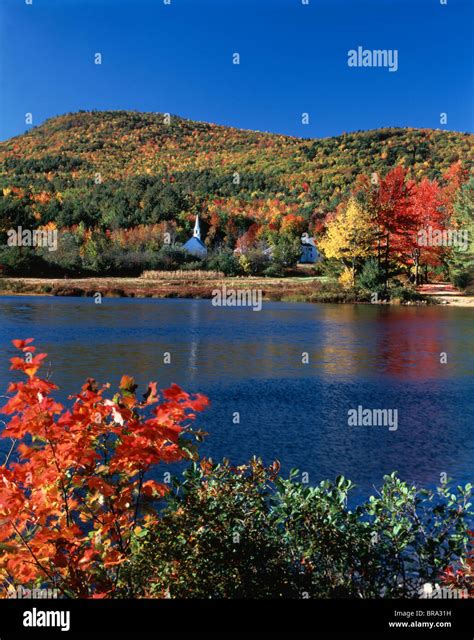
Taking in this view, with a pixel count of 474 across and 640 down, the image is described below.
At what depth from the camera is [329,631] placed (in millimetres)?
2346

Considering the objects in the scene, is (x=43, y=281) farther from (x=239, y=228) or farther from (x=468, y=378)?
(x=468, y=378)

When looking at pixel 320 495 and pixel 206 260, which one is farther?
pixel 206 260

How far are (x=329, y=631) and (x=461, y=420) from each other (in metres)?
8.80

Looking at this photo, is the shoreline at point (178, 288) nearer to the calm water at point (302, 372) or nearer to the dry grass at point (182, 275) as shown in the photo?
the dry grass at point (182, 275)

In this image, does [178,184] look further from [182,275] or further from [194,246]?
[182,275]

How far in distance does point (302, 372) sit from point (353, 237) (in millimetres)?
24777

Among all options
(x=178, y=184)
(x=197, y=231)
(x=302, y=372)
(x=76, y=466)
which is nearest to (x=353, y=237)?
(x=302, y=372)

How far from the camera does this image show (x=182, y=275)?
171 ft

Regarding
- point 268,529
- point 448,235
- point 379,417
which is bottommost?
point 379,417

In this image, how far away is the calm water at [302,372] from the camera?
8.41 m

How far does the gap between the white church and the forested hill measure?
560 centimetres

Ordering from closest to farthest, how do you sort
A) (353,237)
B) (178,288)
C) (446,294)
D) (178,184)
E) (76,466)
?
(76,466)
(446,294)
(353,237)
(178,288)
(178,184)

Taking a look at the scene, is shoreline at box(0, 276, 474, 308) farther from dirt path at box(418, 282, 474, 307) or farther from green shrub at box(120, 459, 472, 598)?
green shrub at box(120, 459, 472, 598)

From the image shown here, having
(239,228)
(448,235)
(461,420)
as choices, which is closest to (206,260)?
(239,228)
